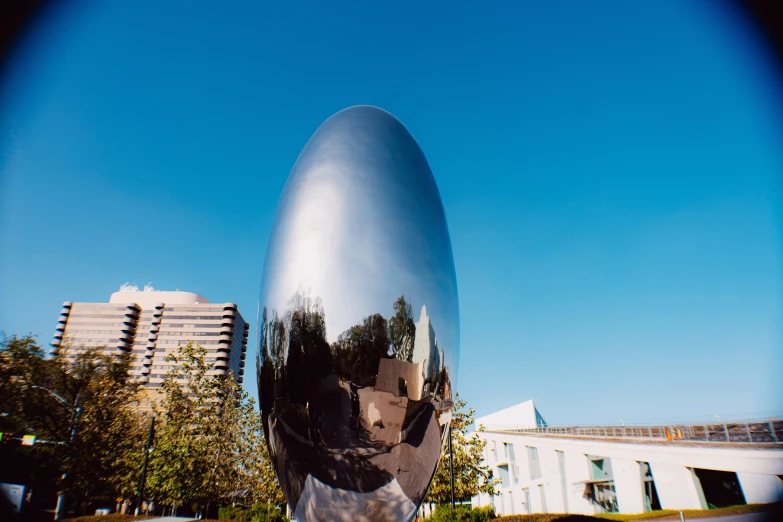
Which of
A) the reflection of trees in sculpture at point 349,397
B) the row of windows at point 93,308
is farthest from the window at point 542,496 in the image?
the row of windows at point 93,308

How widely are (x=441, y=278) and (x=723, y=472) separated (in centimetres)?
2467

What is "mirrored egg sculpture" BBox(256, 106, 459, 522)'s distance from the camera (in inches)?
162

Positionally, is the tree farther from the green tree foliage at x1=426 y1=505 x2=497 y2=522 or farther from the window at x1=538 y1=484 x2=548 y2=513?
the window at x1=538 y1=484 x2=548 y2=513

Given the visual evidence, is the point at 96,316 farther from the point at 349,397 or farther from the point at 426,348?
the point at 426,348

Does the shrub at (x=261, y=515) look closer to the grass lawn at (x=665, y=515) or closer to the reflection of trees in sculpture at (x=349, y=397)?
the grass lawn at (x=665, y=515)

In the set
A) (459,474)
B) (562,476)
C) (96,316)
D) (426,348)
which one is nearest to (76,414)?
(459,474)

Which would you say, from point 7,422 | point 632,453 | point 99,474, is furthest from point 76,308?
point 632,453

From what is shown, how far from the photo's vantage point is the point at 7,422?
30344 millimetres

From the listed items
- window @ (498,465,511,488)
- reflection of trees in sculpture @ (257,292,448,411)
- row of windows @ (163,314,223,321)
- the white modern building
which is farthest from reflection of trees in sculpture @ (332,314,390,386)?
row of windows @ (163,314,223,321)

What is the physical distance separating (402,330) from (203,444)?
949 inches

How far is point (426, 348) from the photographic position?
448 centimetres

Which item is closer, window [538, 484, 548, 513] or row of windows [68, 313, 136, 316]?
window [538, 484, 548, 513]

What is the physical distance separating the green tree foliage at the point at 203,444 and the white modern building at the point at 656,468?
20701 mm

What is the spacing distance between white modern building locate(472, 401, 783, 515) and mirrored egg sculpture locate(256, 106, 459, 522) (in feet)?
64.6
